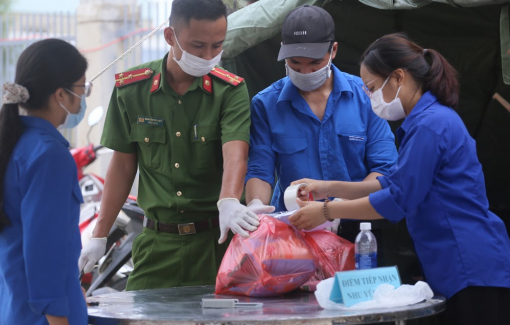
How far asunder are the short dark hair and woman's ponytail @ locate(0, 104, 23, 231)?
3.01 feet

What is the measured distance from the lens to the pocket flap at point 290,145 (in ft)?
9.02

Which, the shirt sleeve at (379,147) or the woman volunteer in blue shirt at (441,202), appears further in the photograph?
the shirt sleeve at (379,147)

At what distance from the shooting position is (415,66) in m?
2.31

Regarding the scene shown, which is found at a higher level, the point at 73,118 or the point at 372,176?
the point at 73,118

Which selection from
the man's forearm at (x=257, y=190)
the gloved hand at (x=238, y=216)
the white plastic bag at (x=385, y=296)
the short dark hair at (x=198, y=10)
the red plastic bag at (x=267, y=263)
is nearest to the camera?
the white plastic bag at (x=385, y=296)

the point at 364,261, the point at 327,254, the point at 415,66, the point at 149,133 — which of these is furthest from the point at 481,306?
the point at 149,133

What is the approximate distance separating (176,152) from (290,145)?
0.44m

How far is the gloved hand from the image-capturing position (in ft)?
7.84

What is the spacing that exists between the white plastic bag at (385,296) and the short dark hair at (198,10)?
3.65ft

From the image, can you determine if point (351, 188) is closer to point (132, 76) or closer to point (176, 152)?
point (176, 152)

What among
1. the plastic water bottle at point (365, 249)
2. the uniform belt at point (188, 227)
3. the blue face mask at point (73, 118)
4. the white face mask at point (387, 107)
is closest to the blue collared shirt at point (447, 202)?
the white face mask at point (387, 107)

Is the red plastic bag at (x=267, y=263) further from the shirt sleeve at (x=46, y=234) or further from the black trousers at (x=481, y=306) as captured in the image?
the shirt sleeve at (x=46, y=234)

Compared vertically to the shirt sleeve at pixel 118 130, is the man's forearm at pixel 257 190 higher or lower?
lower

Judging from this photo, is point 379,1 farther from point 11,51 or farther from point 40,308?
point 11,51
